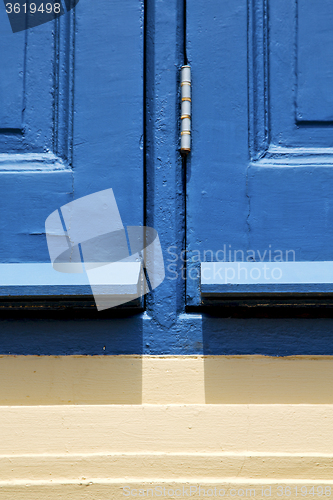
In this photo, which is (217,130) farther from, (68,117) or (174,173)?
(68,117)

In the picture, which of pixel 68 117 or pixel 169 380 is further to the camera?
pixel 68 117

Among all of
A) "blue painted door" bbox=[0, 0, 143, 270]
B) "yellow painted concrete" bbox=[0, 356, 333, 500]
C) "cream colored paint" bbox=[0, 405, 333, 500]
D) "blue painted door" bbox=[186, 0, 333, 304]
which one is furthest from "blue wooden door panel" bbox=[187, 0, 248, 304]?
"cream colored paint" bbox=[0, 405, 333, 500]

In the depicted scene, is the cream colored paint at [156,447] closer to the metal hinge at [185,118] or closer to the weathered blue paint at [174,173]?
the weathered blue paint at [174,173]

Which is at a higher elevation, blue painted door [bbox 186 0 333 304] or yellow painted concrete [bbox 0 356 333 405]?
blue painted door [bbox 186 0 333 304]

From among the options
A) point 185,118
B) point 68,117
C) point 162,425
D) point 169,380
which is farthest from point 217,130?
point 162,425

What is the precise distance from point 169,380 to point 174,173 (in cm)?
74

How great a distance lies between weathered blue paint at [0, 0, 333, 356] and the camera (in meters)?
1.35

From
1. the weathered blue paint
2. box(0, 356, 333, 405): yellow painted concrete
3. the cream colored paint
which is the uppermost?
the weathered blue paint

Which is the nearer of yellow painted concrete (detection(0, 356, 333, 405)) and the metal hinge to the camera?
yellow painted concrete (detection(0, 356, 333, 405))

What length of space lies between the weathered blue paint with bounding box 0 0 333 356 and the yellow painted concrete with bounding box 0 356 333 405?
39mm

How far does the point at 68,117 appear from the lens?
1.48 meters

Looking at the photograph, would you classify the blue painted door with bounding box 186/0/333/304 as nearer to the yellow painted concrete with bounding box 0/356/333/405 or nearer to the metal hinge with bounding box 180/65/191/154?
the metal hinge with bounding box 180/65/191/154

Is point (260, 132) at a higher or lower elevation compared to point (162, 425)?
higher

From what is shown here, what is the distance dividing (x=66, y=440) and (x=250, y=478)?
609 mm
